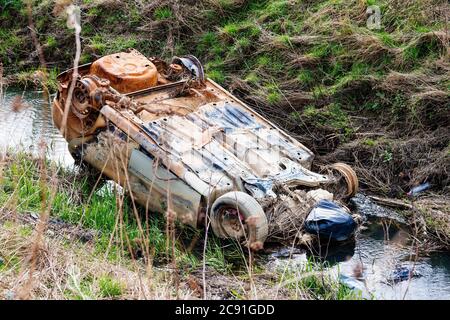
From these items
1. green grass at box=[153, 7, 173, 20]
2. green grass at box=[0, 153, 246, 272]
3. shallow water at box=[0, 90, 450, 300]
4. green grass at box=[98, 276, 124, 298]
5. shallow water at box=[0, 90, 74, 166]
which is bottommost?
shallow water at box=[0, 90, 74, 166]

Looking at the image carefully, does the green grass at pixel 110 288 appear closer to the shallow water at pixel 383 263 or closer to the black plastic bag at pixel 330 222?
the shallow water at pixel 383 263

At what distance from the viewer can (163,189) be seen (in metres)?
6.86

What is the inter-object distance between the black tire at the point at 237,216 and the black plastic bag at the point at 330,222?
459mm

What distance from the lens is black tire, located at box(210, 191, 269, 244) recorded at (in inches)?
248

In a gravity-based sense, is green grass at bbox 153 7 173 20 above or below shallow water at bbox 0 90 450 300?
below

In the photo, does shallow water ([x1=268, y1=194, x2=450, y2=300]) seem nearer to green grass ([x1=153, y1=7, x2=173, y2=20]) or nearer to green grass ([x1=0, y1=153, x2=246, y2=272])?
green grass ([x1=0, y1=153, x2=246, y2=272])

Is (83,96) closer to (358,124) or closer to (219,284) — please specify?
(219,284)

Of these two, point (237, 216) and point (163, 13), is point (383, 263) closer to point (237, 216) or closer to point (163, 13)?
point (237, 216)

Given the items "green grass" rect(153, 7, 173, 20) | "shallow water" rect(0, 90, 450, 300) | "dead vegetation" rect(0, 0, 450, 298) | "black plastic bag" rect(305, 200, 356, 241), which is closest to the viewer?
"shallow water" rect(0, 90, 450, 300)

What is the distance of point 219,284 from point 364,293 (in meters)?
1.24

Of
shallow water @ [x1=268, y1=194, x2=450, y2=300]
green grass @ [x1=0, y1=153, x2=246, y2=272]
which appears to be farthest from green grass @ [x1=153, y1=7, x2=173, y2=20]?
shallow water @ [x1=268, y1=194, x2=450, y2=300]

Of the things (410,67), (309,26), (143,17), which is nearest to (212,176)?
(410,67)

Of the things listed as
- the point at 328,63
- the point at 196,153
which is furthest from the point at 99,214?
the point at 328,63

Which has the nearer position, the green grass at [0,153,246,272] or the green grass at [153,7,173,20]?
the green grass at [0,153,246,272]
